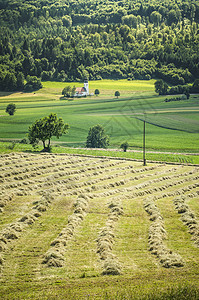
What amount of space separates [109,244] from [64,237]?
7.87 feet

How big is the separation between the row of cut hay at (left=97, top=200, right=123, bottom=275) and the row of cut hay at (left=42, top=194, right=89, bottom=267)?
1568mm

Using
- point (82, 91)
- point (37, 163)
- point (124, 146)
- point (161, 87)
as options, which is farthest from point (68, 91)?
point (37, 163)

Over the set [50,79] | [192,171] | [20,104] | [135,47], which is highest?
[135,47]

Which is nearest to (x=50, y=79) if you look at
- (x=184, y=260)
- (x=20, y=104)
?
(x=20, y=104)

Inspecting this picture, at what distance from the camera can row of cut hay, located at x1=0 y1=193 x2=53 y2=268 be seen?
1863 cm

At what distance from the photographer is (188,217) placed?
23562 millimetres

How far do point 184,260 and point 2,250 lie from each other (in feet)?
25.8

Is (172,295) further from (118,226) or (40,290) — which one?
(118,226)

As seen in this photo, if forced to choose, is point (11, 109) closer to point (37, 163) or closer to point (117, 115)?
point (117, 115)

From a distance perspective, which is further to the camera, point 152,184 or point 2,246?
point 152,184

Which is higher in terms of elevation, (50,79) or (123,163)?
(50,79)

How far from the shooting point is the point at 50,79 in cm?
9144

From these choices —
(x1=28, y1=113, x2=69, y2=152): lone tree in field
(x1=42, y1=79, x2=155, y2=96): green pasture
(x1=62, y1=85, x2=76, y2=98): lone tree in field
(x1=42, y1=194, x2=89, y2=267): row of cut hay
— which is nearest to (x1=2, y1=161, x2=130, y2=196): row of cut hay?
(x1=42, y1=194, x2=89, y2=267): row of cut hay

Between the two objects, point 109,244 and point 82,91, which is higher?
point 82,91
